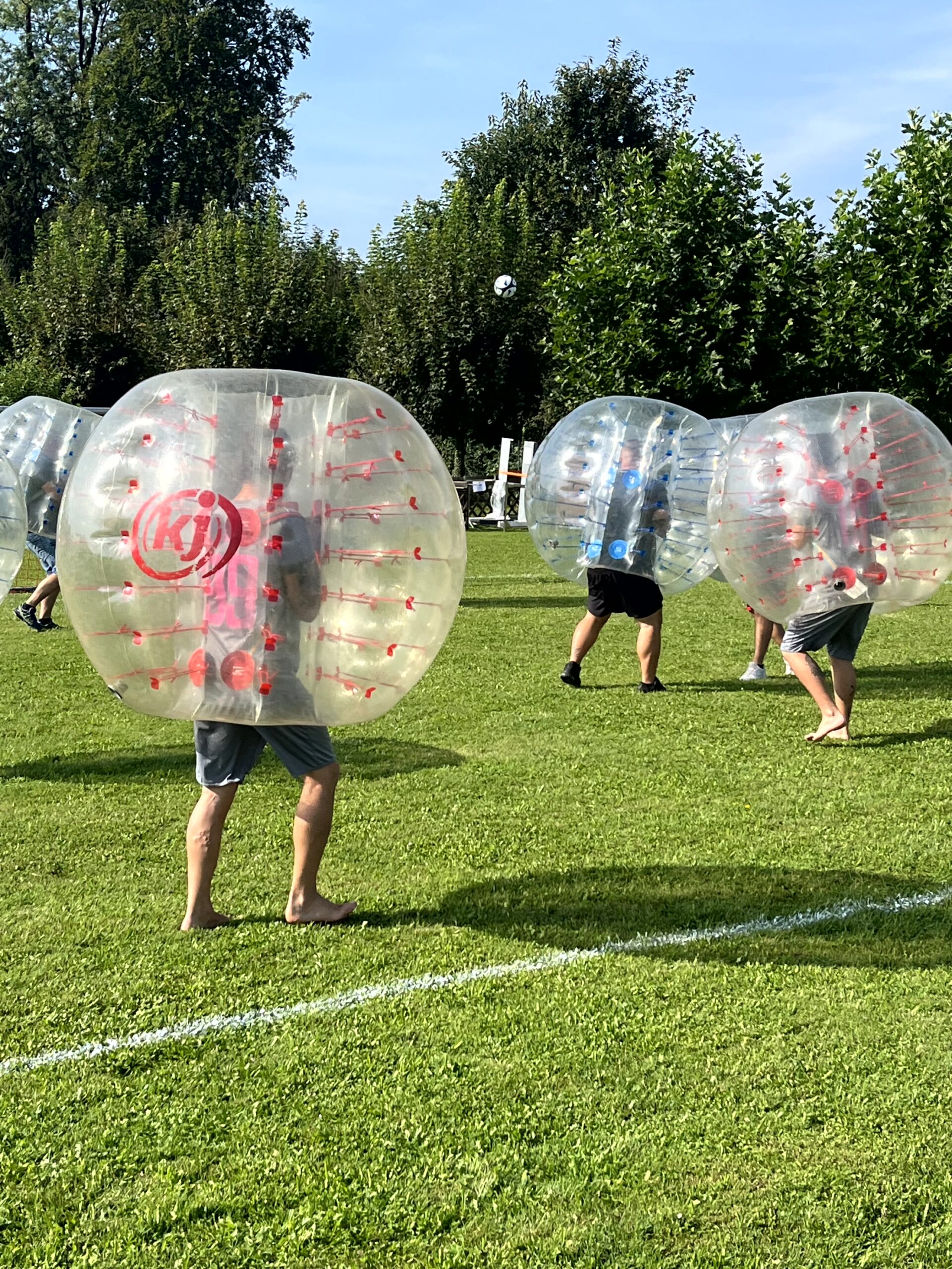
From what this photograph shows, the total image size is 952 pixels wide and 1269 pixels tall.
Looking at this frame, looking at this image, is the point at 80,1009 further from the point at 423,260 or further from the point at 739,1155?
the point at 423,260

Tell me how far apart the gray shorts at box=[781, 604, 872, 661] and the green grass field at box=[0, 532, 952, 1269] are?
0.64 meters

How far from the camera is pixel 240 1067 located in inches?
162

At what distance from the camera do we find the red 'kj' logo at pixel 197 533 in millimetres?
4480

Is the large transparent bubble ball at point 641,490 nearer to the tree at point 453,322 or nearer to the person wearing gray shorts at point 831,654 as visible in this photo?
the person wearing gray shorts at point 831,654

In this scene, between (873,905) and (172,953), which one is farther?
(873,905)

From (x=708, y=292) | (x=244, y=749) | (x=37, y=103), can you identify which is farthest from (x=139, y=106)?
(x=244, y=749)

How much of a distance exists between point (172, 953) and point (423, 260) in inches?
1242

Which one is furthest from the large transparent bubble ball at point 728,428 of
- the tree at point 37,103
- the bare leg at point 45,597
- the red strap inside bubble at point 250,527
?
the tree at point 37,103

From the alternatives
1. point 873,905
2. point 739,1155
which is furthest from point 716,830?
point 739,1155

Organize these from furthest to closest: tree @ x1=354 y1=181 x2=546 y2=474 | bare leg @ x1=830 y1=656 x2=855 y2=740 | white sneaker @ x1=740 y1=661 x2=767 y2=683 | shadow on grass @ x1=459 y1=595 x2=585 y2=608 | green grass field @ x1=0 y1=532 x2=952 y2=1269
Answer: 1. tree @ x1=354 y1=181 x2=546 y2=474
2. shadow on grass @ x1=459 y1=595 x2=585 y2=608
3. white sneaker @ x1=740 y1=661 x2=767 y2=683
4. bare leg @ x1=830 y1=656 x2=855 y2=740
5. green grass field @ x1=0 y1=532 x2=952 y2=1269

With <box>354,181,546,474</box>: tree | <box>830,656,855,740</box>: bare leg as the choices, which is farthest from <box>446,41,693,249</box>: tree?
<box>830,656,855,740</box>: bare leg

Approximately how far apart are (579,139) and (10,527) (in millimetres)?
42236

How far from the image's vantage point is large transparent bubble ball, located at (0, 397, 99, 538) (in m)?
11.9

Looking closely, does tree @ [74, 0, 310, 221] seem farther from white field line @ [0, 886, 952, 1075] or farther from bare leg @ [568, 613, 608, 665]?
white field line @ [0, 886, 952, 1075]
